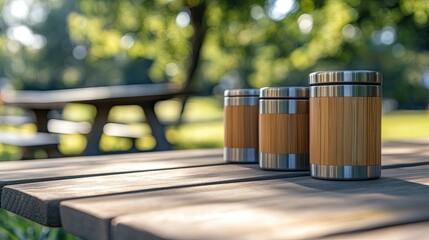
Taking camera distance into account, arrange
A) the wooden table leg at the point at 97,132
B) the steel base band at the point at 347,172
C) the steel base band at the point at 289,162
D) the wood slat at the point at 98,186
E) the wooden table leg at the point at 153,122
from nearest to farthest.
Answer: the wood slat at the point at 98,186, the steel base band at the point at 347,172, the steel base band at the point at 289,162, the wooden table leg at the point at 97,132, the wooden table leg at the point at 153,122

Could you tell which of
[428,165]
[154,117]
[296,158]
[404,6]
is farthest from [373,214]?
[404,6]

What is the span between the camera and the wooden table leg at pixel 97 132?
522 centimetres

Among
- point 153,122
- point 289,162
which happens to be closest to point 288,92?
point 289,162

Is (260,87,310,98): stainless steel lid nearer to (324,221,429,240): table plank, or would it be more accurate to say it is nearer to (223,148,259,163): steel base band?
(223,148,259,163): steel base band

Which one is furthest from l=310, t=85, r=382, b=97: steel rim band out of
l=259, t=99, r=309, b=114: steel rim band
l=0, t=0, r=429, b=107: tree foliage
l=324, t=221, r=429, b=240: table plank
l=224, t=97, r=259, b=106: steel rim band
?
l=0, t=0, r=429, b=107: tree foliage

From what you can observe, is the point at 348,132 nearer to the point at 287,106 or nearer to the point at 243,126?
the point at 287,106

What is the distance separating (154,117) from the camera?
5848 millimetres

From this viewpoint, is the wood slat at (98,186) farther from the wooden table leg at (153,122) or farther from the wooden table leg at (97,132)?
the wooden table leg at (153,122)

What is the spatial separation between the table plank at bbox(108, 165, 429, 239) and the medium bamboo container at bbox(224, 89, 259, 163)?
45 centimetres

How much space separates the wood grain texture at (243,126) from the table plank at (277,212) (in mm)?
467

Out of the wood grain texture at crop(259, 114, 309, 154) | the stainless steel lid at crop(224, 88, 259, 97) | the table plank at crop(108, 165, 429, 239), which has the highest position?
the stainless steel lid at crop(224, 88, 259, 97)

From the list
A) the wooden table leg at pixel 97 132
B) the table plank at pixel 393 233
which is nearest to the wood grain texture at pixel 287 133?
the table plank at pixel 393 233

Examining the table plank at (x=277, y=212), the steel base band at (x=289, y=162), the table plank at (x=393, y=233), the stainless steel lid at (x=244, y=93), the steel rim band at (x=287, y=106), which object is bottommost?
the table plank at (x=393, y=233)

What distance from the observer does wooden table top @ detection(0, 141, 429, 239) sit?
0.75 metres
